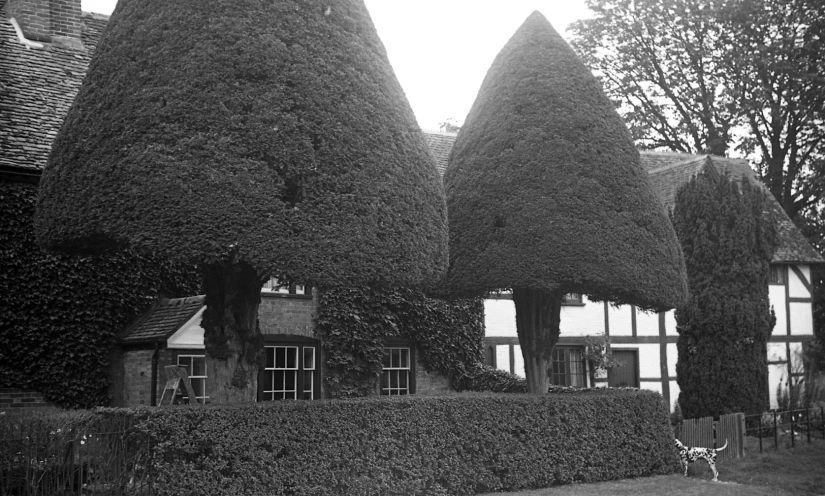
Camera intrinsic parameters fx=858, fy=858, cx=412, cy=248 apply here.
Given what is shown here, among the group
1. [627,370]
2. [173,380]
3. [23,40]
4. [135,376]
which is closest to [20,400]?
[135,376]

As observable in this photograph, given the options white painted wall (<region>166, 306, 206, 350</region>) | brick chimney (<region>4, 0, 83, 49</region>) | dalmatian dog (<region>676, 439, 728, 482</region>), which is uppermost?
brick chimney (<region>4, 0, 83, 49</region>)

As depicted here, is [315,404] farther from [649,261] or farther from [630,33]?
[630,33]

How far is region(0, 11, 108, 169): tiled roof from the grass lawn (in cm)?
1080

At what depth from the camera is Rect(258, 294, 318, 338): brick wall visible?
18.3m

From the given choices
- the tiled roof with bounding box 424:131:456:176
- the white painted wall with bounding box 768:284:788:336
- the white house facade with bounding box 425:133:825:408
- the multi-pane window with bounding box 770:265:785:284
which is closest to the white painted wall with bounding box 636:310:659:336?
the white house facade with bounding box 425:133:825:408

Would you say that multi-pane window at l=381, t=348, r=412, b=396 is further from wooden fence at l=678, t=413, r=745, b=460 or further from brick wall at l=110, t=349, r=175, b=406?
wooden fence at l=678, t=413, r=745, b=460

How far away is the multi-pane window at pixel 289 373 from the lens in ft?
60.8

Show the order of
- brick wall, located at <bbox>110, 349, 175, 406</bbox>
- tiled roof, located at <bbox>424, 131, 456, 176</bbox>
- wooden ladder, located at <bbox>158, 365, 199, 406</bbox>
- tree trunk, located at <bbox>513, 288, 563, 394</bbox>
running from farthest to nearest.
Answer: tiled roof, located at <bbox>424, 131, 456, 176</bbox>
brick wall, located at <bbox>110, 349, 175, 406</bbox>
tree trunk, located at <bbox>513, 288, 563, 394</bbox>
wooden ladder, located at <bbox>158, 365, 199, 406</bbox>

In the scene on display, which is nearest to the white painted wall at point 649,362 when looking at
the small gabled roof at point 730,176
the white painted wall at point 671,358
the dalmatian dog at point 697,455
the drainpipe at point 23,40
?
the white painted wall at point 671,358

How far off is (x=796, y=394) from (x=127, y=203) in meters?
19.2

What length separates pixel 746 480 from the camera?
47.7 feet

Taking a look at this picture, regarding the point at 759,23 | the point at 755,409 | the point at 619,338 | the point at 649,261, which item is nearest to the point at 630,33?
the point at 759,23

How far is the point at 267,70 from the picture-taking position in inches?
406

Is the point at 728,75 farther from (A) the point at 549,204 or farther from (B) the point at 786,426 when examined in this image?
(A) the point at 549,204
